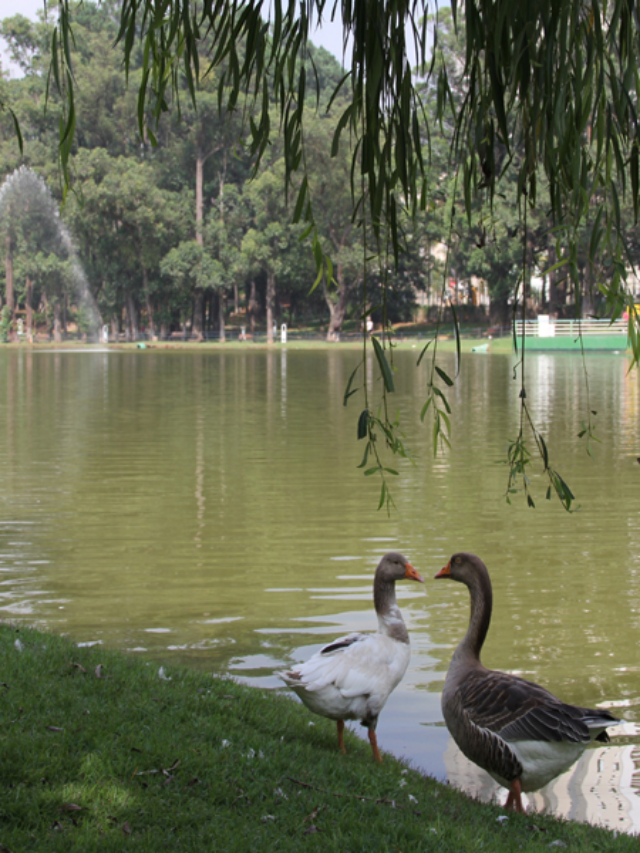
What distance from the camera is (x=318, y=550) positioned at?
10.8m

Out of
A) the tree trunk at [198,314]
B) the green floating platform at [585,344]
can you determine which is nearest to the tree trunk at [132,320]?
the tree trunk at [198,314]

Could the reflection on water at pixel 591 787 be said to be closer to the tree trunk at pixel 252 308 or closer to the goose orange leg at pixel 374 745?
the goose orange leg at pixel 374 745

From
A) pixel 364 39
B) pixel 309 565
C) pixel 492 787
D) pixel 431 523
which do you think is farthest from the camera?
pixel 431 523

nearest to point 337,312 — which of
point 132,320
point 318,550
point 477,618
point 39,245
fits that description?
point 132,320

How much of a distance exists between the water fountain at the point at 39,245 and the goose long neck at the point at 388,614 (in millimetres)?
77520

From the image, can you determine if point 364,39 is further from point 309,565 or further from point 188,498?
point 188,498

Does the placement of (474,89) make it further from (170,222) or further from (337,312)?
(170,222)

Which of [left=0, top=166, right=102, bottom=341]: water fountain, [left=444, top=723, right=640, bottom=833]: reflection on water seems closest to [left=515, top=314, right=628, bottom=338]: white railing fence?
[left=0, top=166, right=102, bottom=341]: water fountain

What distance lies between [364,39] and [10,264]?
8936 centimetres

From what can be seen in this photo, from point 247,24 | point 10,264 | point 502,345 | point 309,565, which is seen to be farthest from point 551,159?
point 10,264

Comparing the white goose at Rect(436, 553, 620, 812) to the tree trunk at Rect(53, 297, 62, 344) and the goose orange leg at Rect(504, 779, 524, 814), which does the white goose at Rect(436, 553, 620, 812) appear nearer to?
the goose orange leg at Rect(504, 779, 524, 814)

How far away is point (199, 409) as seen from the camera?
2564 centimetres

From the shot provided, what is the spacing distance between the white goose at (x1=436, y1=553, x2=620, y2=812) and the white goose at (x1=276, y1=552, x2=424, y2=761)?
15.5 inches

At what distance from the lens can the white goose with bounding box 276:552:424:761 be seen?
4.98m
